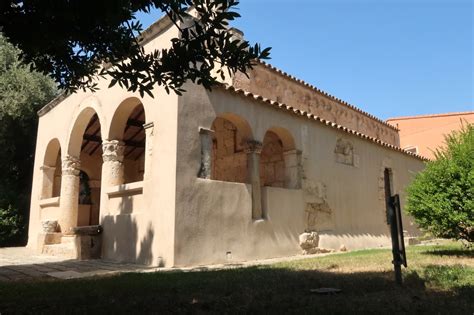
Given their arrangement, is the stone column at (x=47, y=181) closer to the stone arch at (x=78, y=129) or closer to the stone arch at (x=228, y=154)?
the stone arch at (x=78, y=129)

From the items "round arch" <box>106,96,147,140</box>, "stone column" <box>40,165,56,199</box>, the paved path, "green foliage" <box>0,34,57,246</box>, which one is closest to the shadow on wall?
the paved path

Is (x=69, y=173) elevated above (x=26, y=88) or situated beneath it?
situated beneath

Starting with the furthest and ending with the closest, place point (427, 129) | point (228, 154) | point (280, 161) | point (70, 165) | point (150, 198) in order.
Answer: point (427, 129), point (228, 154), point (70, 165), point (280, 161), point (150, 198)

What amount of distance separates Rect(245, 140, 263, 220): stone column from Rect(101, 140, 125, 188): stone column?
298 centimetres

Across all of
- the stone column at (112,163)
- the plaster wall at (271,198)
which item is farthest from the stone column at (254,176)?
the stone column at (112,163)

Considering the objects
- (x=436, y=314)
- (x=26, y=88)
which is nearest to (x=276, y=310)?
(x=436, y=314)

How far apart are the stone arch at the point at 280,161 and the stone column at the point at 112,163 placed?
11.8ft

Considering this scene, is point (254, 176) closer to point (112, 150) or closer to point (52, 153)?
point (112, 150)

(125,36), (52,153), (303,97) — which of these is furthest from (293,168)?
(52,153)

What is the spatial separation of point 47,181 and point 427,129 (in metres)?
21.8

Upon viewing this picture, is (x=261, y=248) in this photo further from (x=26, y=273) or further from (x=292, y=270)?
(x=26, y=273)

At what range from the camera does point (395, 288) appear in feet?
14.4

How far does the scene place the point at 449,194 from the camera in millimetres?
7301

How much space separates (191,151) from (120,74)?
13.4 feet
